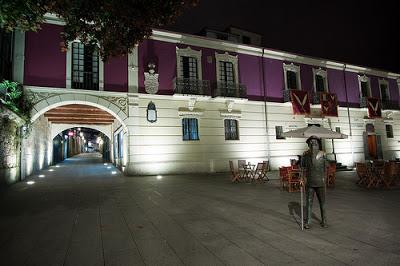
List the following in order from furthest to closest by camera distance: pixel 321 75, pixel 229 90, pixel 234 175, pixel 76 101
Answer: pixel 321 75 < pixel 229 90 < pixel 76 101 < pixel 234 175

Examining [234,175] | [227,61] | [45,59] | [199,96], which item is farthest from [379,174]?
[45,59]

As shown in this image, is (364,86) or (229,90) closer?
(229,90)

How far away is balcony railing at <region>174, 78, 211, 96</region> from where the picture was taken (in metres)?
16.4

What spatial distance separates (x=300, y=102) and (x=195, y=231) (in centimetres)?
1757

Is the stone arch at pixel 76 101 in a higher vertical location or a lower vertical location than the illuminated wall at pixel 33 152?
higher

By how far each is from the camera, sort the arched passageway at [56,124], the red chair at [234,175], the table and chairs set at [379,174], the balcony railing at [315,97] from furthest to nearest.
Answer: the balcony railing at [315,97] → the arched passageway at [56,124] → the red chair at [234,175] → the table and chairs set at [379,174]

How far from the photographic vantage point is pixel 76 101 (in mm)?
14422

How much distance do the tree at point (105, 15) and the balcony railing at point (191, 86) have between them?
959 cm

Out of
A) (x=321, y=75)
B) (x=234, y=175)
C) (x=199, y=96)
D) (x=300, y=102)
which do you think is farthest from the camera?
(x=321, y=75)

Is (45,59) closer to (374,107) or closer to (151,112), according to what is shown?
(151,112)

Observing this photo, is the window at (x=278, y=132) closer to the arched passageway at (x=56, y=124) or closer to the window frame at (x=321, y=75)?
the window frame at (x=321, y=75)

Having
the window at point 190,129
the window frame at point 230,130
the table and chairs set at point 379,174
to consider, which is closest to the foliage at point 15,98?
the window at point 190,129

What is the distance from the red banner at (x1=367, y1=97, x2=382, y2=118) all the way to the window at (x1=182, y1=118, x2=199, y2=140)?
54.2 ft

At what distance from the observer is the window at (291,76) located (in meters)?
20.7
